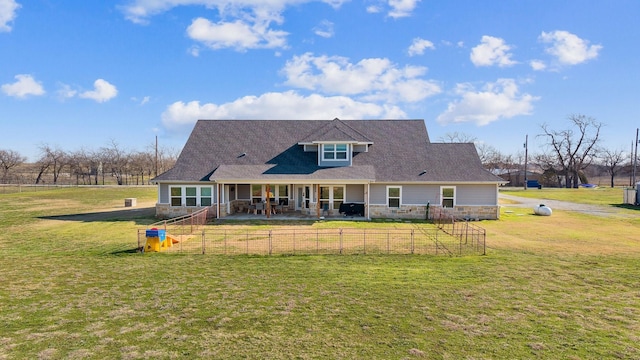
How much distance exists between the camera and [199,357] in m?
6.43

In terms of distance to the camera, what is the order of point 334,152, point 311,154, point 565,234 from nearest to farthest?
point 565,234, point 334,152, point 311,154

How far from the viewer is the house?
24672mm

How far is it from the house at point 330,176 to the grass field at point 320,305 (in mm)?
9626

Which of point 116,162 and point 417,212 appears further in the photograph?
point 116,162

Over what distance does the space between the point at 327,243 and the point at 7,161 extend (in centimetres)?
8075

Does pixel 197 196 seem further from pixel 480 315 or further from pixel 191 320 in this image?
pixel 480 315

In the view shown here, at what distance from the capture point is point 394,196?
2514 centimetres

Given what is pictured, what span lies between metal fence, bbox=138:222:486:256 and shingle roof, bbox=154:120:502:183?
20.4 ft

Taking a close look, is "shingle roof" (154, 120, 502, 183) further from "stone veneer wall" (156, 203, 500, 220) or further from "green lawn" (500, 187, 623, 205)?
"green lawn" (500, 187, 623, 205)

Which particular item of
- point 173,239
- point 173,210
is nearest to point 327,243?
point 173,239

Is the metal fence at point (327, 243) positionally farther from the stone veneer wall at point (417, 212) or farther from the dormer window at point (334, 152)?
the dormer window at point (334, 152)

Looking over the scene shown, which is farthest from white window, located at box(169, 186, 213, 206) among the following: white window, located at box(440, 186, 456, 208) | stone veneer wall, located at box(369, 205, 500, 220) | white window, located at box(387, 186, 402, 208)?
white window, located at box(440, 186, 456, 208)

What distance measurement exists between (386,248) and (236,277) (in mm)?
6622

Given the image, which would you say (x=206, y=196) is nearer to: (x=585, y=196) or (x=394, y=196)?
(x=394, y=196)
